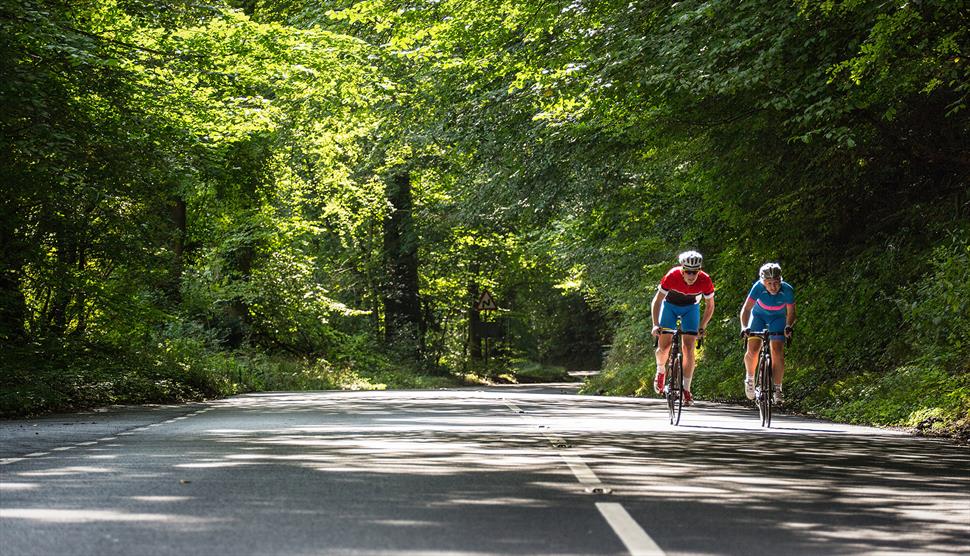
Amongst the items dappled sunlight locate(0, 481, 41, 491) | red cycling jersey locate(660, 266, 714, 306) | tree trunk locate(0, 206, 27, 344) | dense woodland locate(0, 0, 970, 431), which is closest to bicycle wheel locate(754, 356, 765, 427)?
red cycling jersey locate(660, 266, 714, 306)

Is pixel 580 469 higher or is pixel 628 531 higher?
pixel 580 469

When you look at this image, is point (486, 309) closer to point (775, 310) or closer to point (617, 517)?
point (775, 310)

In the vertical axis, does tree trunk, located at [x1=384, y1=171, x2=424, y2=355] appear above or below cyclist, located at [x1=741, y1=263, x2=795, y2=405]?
above

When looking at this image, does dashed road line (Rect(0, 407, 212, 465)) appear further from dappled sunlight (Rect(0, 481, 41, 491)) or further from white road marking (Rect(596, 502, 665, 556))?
white road marking (Rect(596, 502, 665, 556))

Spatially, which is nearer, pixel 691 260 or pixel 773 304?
pixel 691 260

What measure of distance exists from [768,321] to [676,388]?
1.40 meters

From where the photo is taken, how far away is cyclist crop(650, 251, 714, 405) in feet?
54.8

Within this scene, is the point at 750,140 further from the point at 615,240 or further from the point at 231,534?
the point at 231,534

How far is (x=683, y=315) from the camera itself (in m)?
17.0

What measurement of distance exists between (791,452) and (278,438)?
17.2 ft

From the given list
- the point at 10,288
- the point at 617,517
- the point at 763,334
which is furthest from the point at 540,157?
the point at 617,517

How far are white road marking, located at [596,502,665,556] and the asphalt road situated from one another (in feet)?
0.08

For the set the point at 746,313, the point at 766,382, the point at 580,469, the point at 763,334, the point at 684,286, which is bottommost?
the point at 580,469

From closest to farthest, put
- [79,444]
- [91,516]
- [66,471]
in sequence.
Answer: [91,516] → [66,471] → [79,444]
